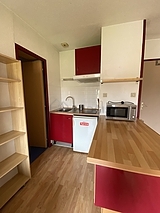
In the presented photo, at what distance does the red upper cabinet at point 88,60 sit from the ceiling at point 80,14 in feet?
0.96

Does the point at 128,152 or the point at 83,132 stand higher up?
the point at 128,152

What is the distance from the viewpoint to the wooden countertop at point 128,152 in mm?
667

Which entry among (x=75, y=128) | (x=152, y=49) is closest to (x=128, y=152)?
(x=75, y=128)

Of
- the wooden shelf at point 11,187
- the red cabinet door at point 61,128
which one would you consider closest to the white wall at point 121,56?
the red cabinet door at point 61,128

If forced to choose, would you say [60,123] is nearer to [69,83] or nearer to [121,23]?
[69,83]

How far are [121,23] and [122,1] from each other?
493 mm

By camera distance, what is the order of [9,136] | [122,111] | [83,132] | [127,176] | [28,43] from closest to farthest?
[127,176] → [9,136] → [122,111] → [28,43] → [83,132]

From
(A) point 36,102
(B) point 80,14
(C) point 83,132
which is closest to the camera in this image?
(B) point 80,14

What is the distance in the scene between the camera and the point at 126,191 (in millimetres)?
795

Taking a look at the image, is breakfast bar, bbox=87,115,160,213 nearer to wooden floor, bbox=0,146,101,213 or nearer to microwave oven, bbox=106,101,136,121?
wooden floor, bbox=0,146,101,213

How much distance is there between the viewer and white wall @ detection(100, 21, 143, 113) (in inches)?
69.5

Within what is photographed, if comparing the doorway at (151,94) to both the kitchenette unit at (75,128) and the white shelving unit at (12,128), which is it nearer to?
the kitchenette unit at (75,128)

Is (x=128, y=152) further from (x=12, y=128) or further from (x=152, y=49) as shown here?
(x=152, y=49)

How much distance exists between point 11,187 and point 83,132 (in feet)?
4.63
